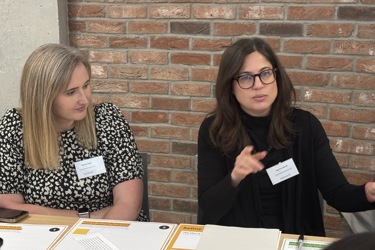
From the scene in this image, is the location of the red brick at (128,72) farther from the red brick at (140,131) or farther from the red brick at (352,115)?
the red brick at (352,115)

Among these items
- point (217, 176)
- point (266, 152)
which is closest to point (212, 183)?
point (217, 176)

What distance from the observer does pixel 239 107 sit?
196 centimetres

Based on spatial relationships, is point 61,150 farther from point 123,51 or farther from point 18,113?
point 123,51

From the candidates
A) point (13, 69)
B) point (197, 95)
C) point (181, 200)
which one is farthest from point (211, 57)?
point (13, 69)

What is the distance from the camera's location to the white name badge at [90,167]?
6.29 feet

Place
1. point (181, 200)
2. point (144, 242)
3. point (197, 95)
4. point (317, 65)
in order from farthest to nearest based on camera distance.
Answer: point (181, 200) < point (197, 95) < point (317, 65) < point (144, 242)

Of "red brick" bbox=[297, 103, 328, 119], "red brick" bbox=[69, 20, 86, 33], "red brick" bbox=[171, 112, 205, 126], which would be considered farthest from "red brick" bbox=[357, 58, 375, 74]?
"red brick" bbox=[69, 20, 86, 33]

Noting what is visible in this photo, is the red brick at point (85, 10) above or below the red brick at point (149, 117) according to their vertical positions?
above

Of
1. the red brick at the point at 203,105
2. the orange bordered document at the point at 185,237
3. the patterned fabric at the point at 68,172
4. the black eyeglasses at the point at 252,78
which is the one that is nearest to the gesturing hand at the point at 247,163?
the orange bordered document at the point at 185,237

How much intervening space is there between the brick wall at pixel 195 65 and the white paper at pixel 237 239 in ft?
3.57

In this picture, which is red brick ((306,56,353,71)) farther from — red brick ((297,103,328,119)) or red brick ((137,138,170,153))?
red brick ((137,138,170,153))

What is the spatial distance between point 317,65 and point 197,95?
0.70 metres

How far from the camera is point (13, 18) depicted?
2.77 m

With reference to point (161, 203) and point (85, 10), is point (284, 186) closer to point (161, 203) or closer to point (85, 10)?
point (161, 203)
